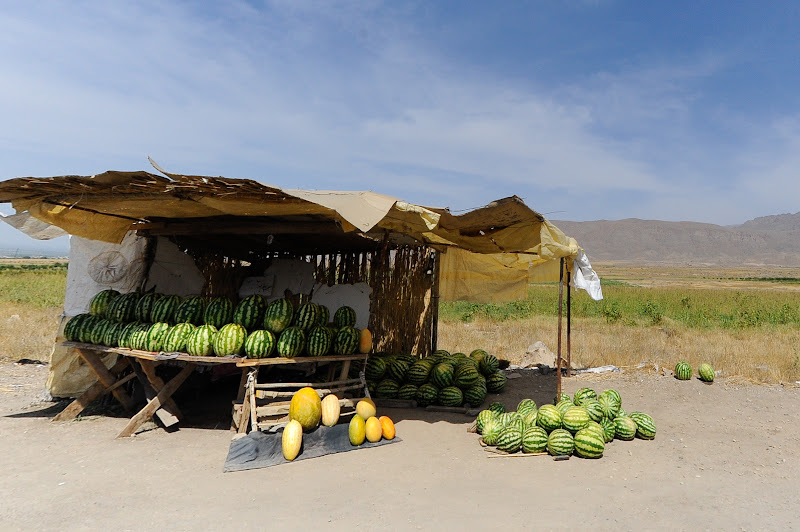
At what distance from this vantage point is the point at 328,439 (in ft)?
18.4

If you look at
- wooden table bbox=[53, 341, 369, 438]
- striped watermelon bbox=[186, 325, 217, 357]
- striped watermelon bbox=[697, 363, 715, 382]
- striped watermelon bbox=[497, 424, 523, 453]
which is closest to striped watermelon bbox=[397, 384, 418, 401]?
wooden table bbox=[53, 341, 369, 438]

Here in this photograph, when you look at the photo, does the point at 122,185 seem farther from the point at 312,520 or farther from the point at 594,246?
the point at 594,246

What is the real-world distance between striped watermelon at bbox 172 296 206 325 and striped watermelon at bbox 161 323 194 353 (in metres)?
0.20

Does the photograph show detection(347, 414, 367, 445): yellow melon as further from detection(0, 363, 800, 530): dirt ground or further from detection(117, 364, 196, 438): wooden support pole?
detection(117, 364, 196, 438): wooden support pole

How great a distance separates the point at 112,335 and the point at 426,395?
4.21m

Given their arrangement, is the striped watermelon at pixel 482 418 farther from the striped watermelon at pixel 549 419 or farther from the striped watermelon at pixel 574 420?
the striped watermelon at pixel 574 420

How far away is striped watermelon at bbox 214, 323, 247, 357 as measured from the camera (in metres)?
5.93

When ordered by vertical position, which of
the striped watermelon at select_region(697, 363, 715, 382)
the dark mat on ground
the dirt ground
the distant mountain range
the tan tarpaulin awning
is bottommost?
the dirt ground

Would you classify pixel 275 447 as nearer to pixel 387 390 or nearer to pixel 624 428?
pixel 387 390

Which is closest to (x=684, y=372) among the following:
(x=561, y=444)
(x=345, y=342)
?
(x=561, y=444)

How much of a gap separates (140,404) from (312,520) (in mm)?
4360

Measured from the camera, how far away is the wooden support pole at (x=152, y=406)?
236 inches

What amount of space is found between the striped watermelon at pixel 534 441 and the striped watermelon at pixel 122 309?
5.22 m

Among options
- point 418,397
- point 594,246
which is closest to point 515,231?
point 418,397
